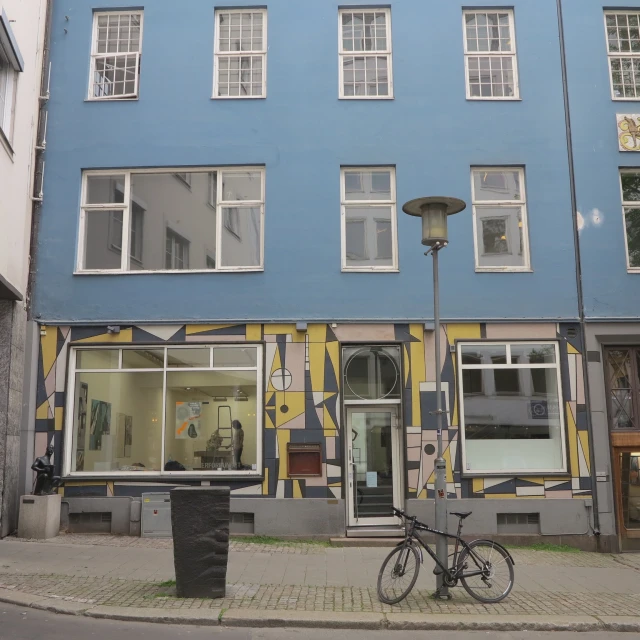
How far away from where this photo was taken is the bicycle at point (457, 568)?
862 cm

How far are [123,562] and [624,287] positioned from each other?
9.68 m

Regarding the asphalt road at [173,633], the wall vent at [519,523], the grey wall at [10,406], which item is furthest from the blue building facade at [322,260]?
the asphalt road at [173,633]

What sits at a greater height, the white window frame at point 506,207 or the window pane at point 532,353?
the white window frame at point 506,207

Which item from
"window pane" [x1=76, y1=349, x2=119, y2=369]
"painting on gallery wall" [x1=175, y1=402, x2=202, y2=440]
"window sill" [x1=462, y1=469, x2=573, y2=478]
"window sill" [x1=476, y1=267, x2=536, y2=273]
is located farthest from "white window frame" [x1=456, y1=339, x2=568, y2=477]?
"window pane" [x1=76, y1=349, x2=119, y2=369]

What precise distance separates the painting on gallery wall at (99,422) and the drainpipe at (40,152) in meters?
2.00

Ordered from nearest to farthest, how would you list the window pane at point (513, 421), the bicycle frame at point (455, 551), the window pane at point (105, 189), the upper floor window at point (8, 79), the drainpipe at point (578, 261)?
the bicycle frame at point (455, 551)
the upper floor window at point (8, 79)
the drainpipe at point (578, 261)
the window pane at point (513, 421)
the window pane at point (105, 189)

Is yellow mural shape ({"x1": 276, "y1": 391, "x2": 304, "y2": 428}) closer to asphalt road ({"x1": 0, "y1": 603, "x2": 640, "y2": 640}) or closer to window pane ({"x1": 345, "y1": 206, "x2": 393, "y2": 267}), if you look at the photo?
window pane ({"x1": 345, "y1": 206, "x2": 393, "y2": 267})

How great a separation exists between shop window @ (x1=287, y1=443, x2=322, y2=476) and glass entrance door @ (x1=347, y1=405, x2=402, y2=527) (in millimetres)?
621

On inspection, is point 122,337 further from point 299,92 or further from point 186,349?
point 299,92

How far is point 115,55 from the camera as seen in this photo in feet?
48.0

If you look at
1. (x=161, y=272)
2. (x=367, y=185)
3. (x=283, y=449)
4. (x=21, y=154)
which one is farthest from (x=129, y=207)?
(x=283, y=449)

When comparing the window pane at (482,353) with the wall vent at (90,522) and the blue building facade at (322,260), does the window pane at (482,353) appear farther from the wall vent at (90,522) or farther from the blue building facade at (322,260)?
the wall vent at (90,522)

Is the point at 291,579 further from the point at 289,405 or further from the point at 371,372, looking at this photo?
the point at 371,372

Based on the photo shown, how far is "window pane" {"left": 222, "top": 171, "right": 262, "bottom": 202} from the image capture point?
46.3 feet
